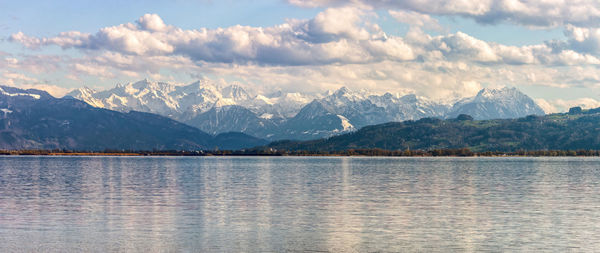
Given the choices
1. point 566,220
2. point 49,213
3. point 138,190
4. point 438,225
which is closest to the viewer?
point 438,225

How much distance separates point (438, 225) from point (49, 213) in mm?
47641

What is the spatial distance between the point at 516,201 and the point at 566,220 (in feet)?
77.7

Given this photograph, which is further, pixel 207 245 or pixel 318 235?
pixel 318 235

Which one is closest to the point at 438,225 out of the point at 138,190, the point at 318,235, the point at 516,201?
the point at 318,235

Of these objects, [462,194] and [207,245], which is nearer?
[207,245]

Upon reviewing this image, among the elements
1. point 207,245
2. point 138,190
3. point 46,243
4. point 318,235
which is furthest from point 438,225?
point 138,190

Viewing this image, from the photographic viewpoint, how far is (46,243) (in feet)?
186

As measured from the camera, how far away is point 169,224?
6862cm

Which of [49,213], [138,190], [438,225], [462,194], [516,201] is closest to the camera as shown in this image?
[438,225]

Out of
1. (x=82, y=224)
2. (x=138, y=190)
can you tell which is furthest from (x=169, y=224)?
→ (x=138, y=190)

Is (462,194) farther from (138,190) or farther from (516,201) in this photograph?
(138,190)

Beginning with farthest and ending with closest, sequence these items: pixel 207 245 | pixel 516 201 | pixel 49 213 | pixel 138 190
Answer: pixel 138 190
pixel 516 201
pixel 49 213
pixel 207 245

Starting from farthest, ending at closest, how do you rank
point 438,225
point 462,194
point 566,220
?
1. point 462,194
2. point 566,220
3. point 438,225

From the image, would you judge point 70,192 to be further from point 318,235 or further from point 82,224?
point 318,235
